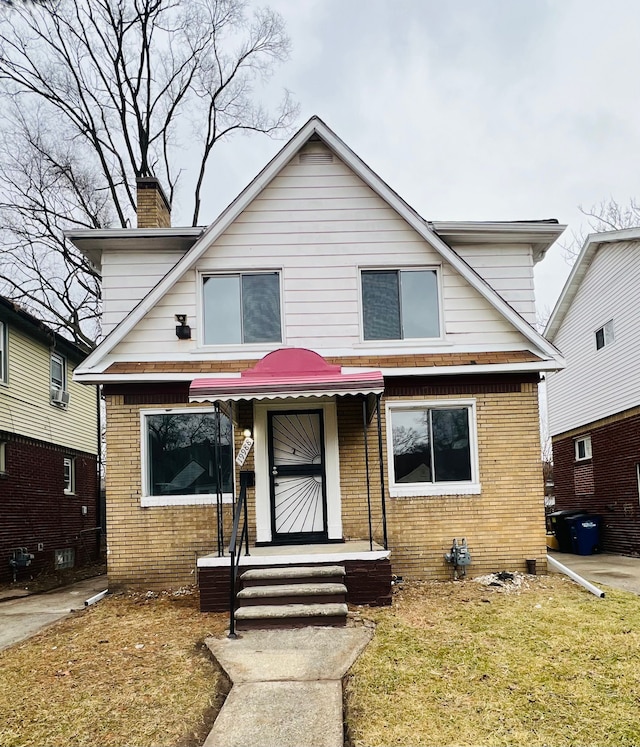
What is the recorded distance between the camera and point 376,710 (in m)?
4.96

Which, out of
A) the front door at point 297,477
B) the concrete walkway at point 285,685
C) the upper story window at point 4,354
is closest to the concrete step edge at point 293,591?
the concrete walkway at point 285,685

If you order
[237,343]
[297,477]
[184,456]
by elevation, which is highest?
[237,343]

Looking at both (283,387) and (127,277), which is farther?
(127,277)

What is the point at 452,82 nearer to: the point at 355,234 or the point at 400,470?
the point at 355,234

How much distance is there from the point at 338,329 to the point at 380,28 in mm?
8733

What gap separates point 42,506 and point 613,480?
14294 mm

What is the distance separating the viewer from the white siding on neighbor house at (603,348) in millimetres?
14748

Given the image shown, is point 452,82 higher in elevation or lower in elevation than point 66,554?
higher

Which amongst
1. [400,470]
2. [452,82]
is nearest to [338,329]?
[400,470]

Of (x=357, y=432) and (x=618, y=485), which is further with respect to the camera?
(x=618, y=485)

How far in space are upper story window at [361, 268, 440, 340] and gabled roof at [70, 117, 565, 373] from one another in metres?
0.61

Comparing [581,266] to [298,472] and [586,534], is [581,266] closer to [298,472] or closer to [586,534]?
[586,534]

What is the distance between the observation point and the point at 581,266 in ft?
55.1

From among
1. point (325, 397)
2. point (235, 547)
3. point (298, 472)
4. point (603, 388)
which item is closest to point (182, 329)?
point (325, 397)
